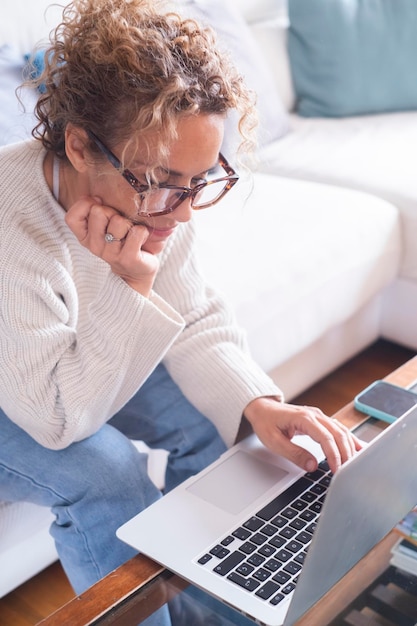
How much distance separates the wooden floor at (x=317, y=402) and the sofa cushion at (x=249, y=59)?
669 mm

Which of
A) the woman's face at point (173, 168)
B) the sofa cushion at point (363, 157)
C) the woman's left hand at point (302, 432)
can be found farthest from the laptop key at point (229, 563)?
the sofa cushion at point (363, 157)

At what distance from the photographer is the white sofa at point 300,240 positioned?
1665 millimetres

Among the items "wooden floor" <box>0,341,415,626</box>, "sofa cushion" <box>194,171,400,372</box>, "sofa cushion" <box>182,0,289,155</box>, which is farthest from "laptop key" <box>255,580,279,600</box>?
"sofa cushion" <box>182,0,289,155</box>

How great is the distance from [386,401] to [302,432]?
18cm

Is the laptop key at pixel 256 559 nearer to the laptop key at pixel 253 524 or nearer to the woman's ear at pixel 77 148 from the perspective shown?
the laptop key at pixel 253 524

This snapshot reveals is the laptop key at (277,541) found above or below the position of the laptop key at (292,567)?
below

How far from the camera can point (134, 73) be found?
0.97 metres

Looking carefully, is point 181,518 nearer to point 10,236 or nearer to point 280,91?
point 10,236

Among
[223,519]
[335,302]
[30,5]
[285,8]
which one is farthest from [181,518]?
[285,8]

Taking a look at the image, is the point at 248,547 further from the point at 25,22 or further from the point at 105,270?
the point at 25,22

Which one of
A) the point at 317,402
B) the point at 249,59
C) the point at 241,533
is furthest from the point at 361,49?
the point at 241,533

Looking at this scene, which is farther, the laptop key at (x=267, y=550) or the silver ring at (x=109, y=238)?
the silver ring at (x=109, y=238)

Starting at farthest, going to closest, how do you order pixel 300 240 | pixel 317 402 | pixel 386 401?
pixel 317 402 → pixel 300 240 → pixel 386 401

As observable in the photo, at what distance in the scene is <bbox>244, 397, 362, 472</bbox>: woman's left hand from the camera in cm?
103
